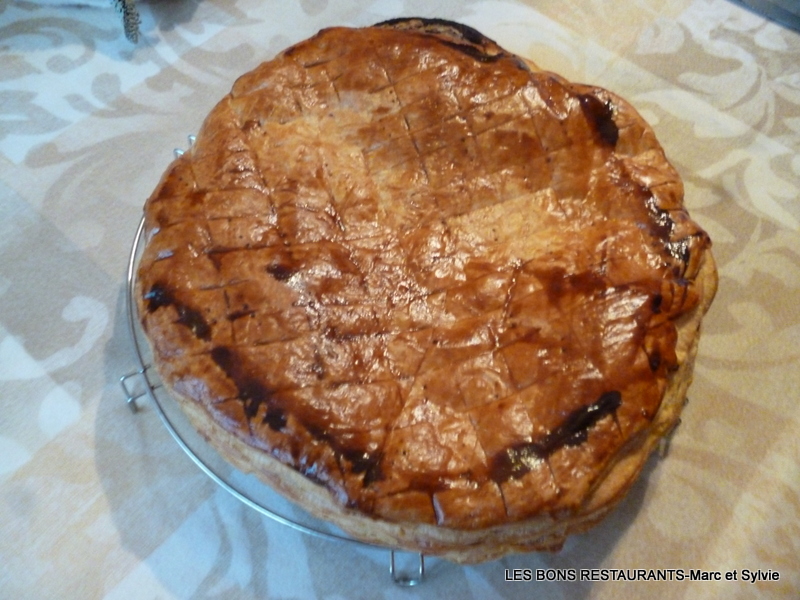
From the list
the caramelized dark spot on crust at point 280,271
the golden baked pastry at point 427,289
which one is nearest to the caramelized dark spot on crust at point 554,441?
the golden baked pastry at point 427,289

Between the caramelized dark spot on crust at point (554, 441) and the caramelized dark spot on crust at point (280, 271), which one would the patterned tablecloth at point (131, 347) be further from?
the caramelized dark spot on crust at point (280, 271)

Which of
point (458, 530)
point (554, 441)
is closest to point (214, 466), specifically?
point (458, 530)

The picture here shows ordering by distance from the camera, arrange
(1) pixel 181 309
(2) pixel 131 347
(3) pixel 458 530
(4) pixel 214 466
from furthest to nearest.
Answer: (2) pixel 131 347
(4) pixel 214 466
(1) pixel 181 309
(3) pixel 458 530

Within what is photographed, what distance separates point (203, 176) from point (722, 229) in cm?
148

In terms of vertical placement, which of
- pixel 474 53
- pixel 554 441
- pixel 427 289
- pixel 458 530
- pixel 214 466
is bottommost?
pixel 214 466

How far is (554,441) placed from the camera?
3.42ft

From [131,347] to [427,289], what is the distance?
833 millimetres

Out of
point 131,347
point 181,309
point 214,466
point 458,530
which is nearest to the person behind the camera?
point 458,530

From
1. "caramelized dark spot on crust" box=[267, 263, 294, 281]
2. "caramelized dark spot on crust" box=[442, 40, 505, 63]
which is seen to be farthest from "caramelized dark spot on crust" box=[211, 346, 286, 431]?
"caramelized dark spot on crust" box=[442, 40, 505, 63]

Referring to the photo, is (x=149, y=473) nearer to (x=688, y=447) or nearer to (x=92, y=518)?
(x=92, y=518)

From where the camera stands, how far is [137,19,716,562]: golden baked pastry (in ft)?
3.41

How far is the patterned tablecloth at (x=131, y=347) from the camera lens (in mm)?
1304

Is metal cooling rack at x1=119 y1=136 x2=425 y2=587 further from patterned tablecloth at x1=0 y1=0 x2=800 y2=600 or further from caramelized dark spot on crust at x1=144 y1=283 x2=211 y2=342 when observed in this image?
caramelized dark spot on crust at x1=144 y1=283 x2=211 y2=342

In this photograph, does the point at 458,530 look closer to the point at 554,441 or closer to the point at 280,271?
the point at 554,441
